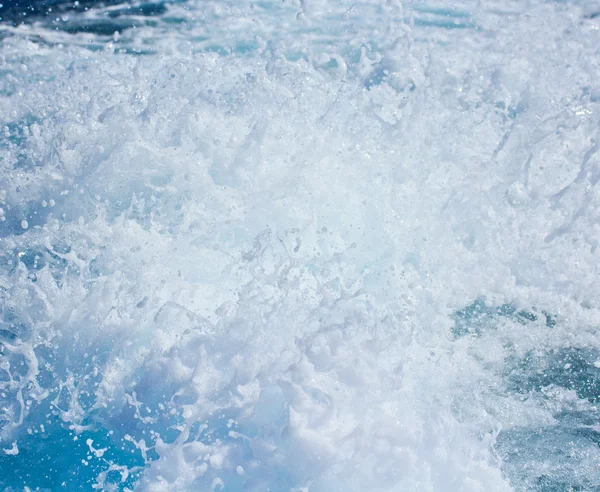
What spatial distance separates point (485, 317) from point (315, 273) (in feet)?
3.57

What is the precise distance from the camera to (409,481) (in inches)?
94.8

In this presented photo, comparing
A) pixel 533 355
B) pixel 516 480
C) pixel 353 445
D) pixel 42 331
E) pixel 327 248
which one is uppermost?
pixel 327 248

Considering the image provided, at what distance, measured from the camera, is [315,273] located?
2.94 meters

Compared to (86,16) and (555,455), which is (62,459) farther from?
(86,16)

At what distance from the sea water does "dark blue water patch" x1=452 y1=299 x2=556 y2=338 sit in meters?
0.01

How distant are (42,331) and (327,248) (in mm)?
1789

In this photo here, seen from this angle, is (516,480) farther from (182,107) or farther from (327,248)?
(182,107)

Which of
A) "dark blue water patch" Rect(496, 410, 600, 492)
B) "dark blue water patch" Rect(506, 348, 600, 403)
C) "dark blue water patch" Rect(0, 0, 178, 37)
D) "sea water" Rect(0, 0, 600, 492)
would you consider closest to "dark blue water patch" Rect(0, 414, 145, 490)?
"sea water" Rect(0, 0, 600, 492)

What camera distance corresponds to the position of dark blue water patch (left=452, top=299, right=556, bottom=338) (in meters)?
2.85

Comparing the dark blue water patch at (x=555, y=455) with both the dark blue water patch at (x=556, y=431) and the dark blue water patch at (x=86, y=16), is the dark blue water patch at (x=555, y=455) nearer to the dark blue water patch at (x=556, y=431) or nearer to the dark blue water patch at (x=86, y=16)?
the dark blue water patch at (x=556, y=431)

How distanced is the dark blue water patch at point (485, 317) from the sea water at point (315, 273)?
1 centimetres

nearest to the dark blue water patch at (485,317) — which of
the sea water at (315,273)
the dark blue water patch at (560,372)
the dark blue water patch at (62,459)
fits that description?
the sea water at (315,273)

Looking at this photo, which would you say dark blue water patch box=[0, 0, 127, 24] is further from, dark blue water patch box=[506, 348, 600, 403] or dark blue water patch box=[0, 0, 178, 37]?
dark blue water patch box=[506, 348, 600, 403]

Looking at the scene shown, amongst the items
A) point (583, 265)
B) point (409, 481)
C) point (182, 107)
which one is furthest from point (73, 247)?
point (583, 265)
